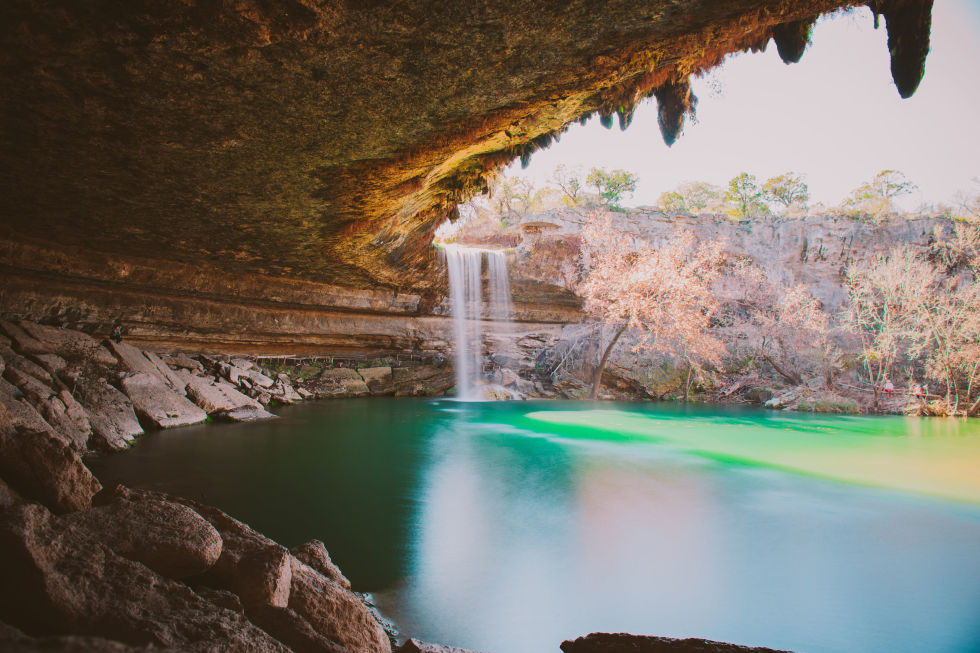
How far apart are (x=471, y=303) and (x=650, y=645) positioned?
18.1m

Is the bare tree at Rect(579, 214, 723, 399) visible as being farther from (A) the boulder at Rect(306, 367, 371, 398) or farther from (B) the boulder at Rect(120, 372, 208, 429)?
(B) the boulder at Rect(120, 372, 208, 429)

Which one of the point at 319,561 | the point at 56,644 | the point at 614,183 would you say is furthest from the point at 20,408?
the point at 614,183

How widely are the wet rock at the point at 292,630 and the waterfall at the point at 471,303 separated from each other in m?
15.1

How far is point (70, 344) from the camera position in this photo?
9.68 meters

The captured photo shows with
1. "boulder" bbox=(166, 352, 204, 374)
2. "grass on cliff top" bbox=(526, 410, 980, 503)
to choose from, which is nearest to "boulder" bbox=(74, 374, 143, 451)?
"boulder" bbox=(166, 352, 204, 374)

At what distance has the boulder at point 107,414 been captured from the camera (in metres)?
7.28

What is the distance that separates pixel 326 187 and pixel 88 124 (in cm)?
270

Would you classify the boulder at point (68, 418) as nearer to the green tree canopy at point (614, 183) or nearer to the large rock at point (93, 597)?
the large rock at point (93, 597)

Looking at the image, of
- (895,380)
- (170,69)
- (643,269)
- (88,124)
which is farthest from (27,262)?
(895,380)

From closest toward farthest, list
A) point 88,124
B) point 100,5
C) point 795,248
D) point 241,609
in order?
point 241,609
point 100,5
point 88,124
point 795,248

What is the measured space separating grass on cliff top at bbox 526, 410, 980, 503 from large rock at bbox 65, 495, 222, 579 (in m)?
9.38

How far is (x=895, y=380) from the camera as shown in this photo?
21.0m

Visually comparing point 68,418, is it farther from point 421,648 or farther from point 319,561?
point 421,648

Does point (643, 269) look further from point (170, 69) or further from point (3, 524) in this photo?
point (3, 524)
